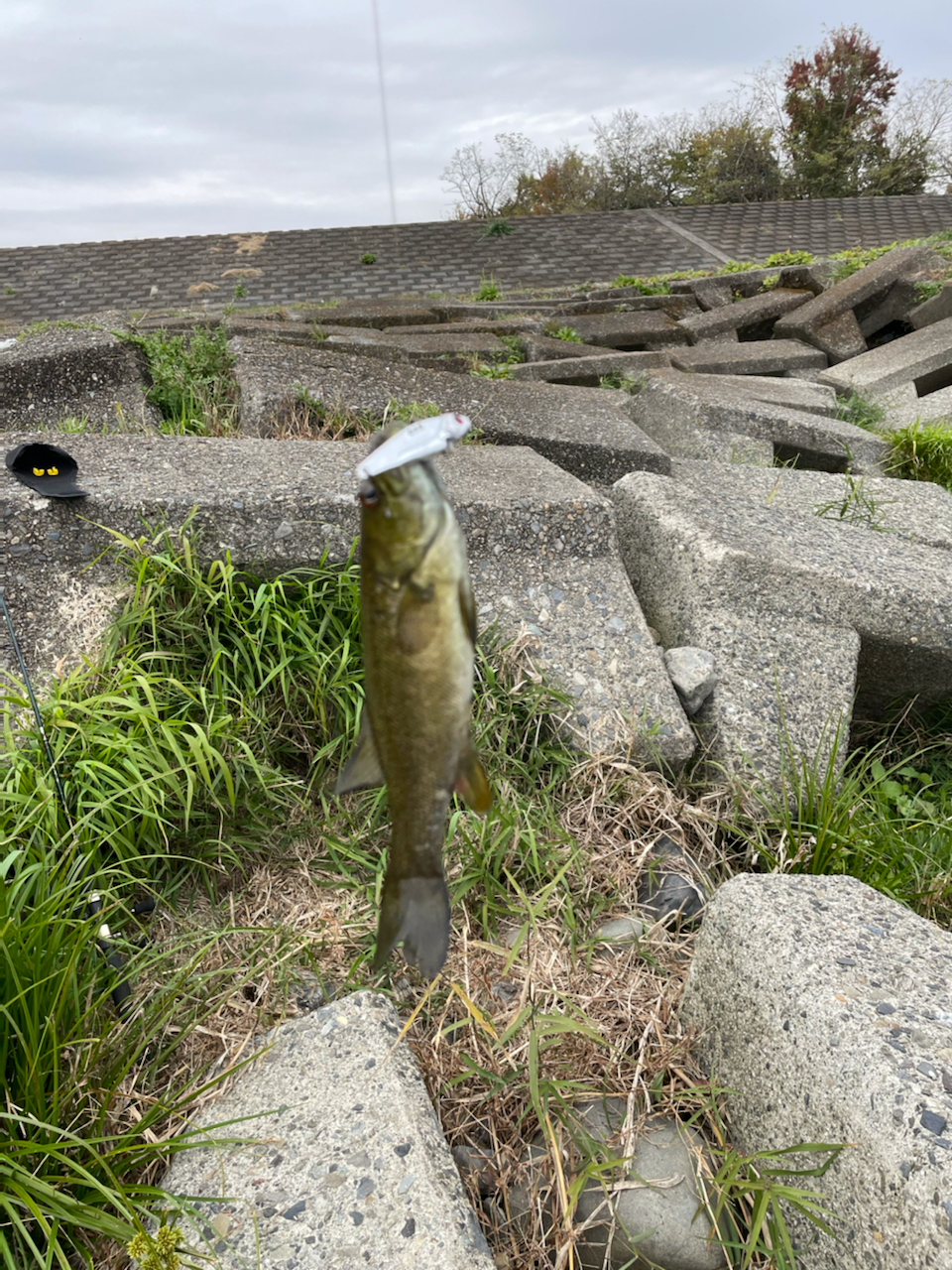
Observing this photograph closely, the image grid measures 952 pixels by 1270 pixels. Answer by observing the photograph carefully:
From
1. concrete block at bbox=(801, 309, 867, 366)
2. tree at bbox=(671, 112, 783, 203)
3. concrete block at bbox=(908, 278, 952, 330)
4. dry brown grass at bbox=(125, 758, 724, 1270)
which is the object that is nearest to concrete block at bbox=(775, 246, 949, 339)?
concrete block at bbox=(801, 309, 867, 366)

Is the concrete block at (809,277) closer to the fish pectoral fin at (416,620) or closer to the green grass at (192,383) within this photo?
the green grass at (192,383)

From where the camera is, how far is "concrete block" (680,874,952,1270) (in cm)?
133

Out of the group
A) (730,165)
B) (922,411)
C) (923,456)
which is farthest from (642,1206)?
(730,165)

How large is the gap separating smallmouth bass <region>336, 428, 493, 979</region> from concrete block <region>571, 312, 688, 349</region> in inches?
288

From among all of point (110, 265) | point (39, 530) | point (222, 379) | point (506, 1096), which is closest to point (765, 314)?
point (222, 379)

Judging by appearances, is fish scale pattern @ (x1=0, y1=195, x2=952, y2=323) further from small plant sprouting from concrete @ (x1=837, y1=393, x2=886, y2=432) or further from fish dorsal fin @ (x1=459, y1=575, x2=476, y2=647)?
fish dorsal fin @ (x1=459, y1=575, x2=476, y2=647)

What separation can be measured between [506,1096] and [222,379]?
11.7ft

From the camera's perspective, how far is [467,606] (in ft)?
2.00

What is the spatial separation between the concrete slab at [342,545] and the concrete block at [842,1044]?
0.77 meters

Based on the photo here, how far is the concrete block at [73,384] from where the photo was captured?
13.4 feet

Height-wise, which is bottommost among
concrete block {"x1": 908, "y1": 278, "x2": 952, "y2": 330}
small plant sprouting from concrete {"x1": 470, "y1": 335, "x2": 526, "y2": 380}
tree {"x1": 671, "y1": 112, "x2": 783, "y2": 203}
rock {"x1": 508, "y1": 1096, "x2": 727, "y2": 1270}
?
rock {"x1": 508, "y1": 1096, "x2": 727, "y2": 1270}

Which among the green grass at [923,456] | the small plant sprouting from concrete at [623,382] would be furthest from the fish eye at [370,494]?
the small plant sprouting from concrete at [623,382]

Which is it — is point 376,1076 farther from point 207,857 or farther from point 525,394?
point 525,394

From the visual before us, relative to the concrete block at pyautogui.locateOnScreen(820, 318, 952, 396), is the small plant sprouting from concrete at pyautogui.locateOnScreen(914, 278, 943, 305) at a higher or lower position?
higher
